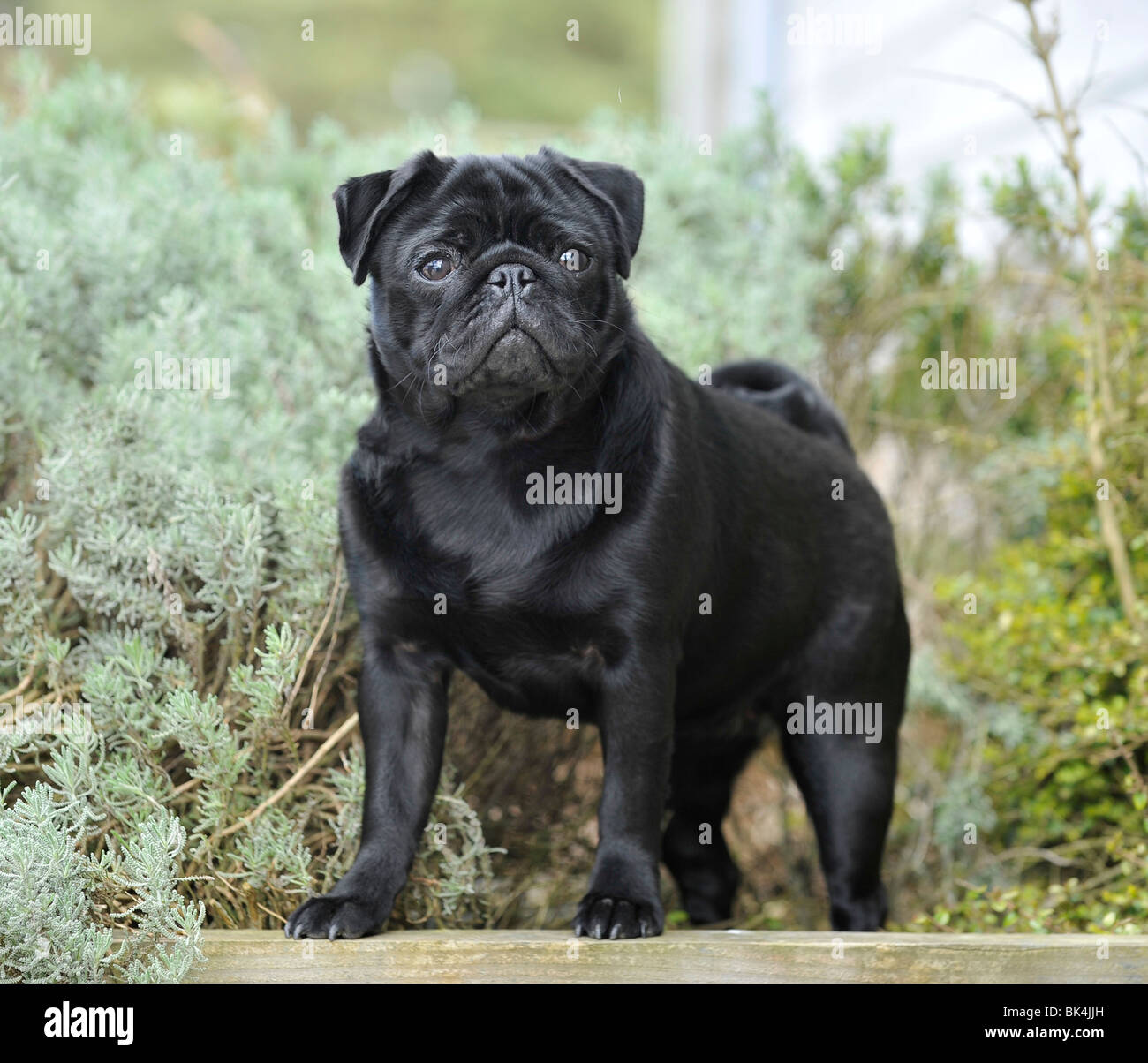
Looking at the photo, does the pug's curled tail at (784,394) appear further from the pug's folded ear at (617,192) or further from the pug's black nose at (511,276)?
the pug's black nose at (511,276)

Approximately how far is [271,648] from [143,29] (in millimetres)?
16178

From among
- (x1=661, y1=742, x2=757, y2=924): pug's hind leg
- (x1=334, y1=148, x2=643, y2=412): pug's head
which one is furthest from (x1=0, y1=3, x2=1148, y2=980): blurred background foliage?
(x1=334, y1=148, x2=643, y2=412): pug's head

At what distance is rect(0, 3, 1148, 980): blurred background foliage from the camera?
2576mm

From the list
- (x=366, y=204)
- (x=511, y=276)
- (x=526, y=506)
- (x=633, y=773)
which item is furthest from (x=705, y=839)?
(x=366, y=204)

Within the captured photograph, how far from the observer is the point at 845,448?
3.48 m

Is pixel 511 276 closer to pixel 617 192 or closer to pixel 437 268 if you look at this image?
pixel 437 268

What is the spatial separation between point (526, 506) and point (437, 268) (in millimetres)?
472

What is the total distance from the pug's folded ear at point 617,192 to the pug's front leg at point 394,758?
2.85 feet

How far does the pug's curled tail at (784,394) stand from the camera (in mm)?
3453

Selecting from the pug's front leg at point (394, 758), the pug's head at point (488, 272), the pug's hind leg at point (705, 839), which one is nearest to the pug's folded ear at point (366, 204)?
the pug's head at point (488, 272)

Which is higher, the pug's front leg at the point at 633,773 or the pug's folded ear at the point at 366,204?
the pug's folded ear at the point at 366,204

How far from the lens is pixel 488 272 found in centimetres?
247
